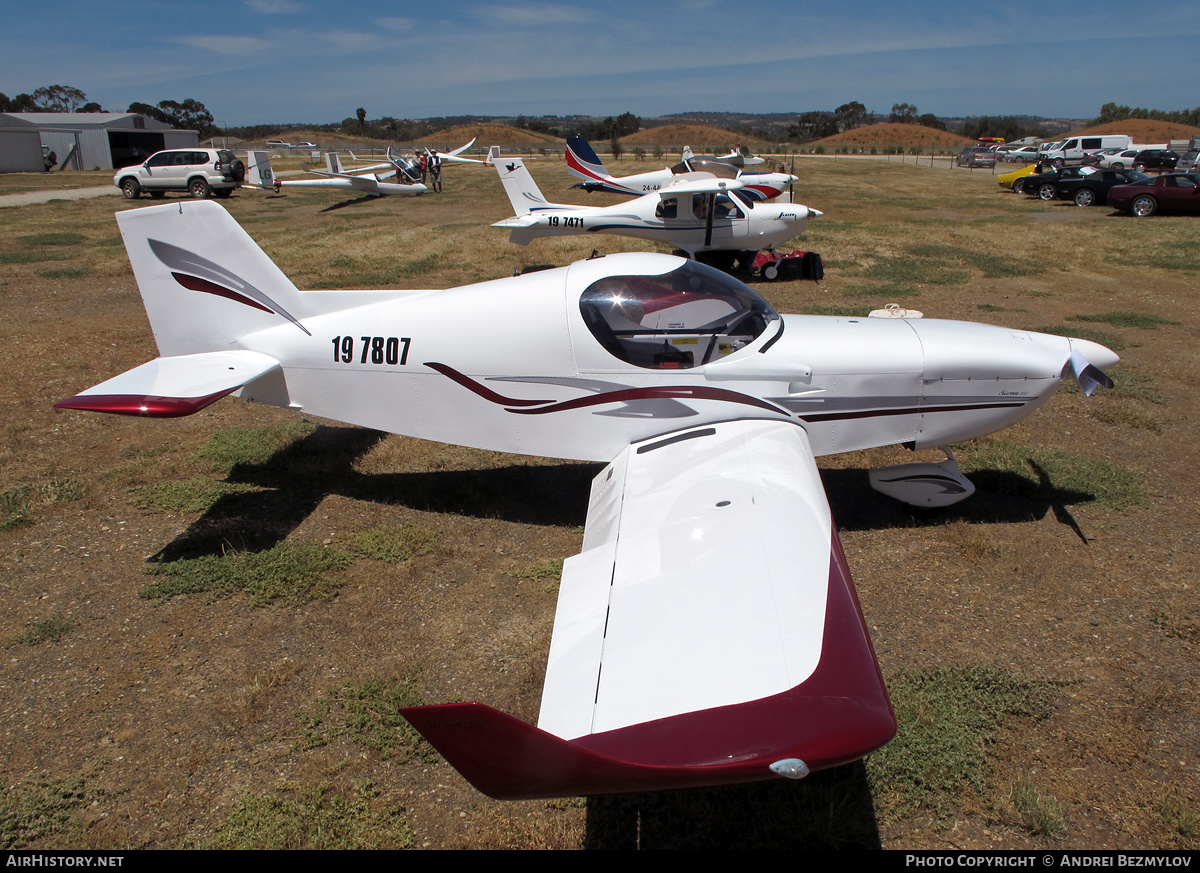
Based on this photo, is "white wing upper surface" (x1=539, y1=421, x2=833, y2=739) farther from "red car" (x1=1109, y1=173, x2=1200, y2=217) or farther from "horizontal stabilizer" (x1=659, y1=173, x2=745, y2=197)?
"red car" (x1=1109, y1=173, x2=1200, y2=217)

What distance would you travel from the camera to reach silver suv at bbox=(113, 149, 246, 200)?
28.4m

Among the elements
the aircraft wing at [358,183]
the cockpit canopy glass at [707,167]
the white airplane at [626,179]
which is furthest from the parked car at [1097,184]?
the aircraft wing at [358,183]

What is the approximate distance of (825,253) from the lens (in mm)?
16641

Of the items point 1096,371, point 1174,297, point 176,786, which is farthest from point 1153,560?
point 1174,297

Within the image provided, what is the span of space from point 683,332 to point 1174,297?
12.8 meters

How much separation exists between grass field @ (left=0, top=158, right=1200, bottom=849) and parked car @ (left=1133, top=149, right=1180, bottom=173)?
1258 inches

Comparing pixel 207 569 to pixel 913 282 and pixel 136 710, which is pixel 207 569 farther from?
pixel 913 282

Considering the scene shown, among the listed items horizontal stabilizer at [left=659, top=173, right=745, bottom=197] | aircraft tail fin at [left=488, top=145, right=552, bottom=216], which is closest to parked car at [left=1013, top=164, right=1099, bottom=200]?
horizontal stabilizer at [left=659, top=173, right=745, bottom=197]

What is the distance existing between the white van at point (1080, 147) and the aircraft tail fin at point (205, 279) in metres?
42.6

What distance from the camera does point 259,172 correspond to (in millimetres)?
31594

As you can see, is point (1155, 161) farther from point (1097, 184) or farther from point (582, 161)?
point (582, 161)

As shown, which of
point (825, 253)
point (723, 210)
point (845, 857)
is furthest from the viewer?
point (825, 253)

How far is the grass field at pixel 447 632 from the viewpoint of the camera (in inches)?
127

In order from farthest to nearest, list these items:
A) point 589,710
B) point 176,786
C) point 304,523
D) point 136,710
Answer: point 304,523 → point 136,710 → point 176,786 → point 589,710
